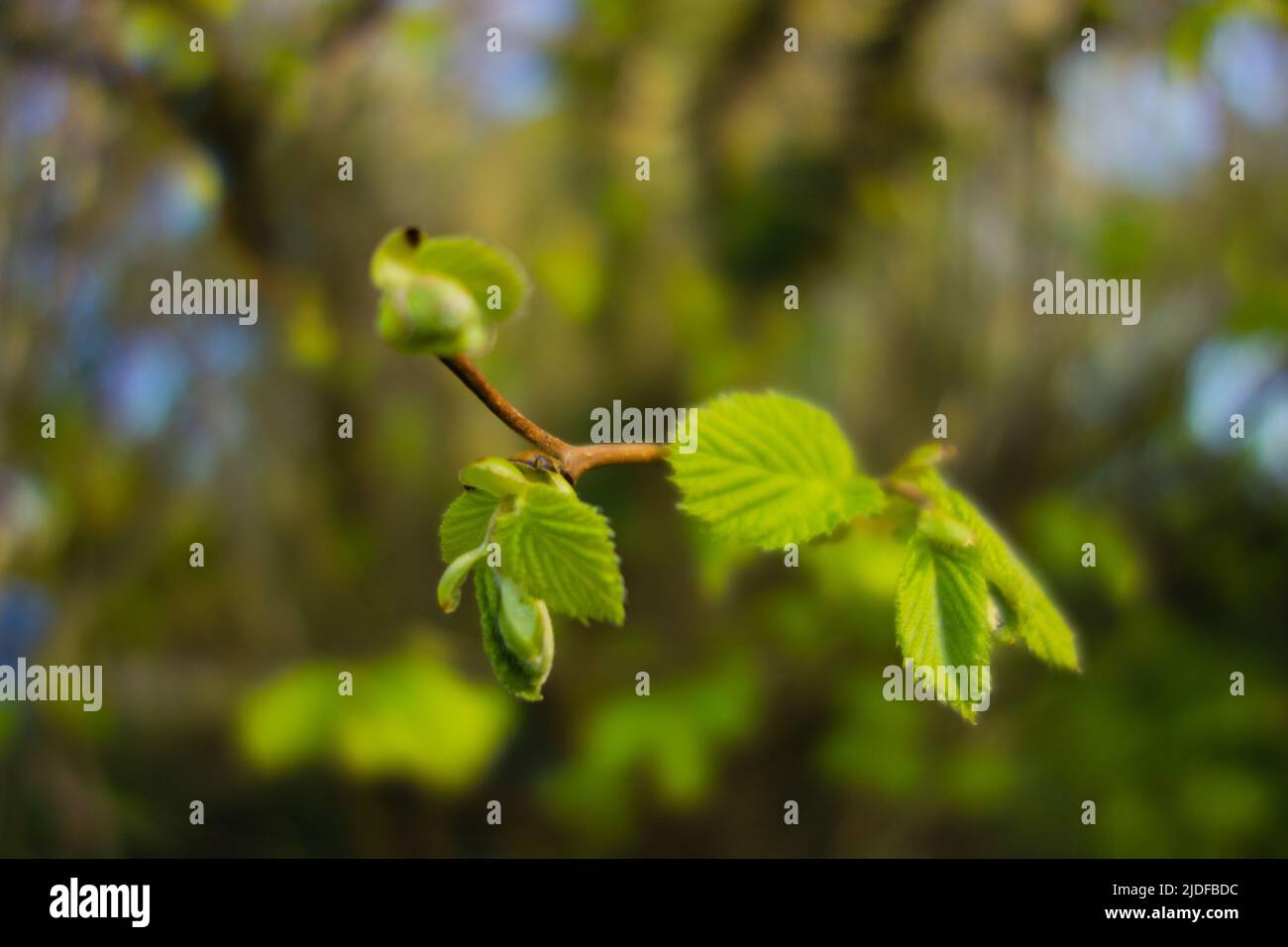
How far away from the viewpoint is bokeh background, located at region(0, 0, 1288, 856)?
1.56 metres

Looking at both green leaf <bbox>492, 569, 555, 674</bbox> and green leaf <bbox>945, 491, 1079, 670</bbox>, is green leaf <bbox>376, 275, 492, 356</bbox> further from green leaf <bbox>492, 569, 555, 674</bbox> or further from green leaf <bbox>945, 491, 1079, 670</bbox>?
green leaf <bbox>945, 491, 1079, 670</bbox>

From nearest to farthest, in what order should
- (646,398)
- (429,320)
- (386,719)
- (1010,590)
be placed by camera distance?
(429,320), (1010,590), (386,719), (646,398)

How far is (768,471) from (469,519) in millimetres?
136

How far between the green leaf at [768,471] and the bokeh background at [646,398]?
1036 mm

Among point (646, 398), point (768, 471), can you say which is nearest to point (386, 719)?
point (646, 398)

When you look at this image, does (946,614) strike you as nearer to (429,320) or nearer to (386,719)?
(429,320)

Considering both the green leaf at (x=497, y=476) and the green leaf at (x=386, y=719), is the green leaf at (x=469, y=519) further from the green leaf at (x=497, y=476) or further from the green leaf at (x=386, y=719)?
the green leaf at (x=386, y=719)

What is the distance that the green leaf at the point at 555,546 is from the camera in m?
0.34

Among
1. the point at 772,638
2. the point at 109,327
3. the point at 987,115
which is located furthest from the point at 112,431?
the point at 987,115

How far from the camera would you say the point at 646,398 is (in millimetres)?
2074

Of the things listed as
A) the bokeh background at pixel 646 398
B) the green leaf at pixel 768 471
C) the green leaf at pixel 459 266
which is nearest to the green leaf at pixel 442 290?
the green leaf at pixel 459 266

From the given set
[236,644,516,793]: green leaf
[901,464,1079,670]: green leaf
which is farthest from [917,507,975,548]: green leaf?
[236,644,516,793]: green leaf

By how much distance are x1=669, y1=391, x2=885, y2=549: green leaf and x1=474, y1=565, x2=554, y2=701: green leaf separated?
11 cm

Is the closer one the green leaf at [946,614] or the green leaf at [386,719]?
the green leaf at [946,614]
